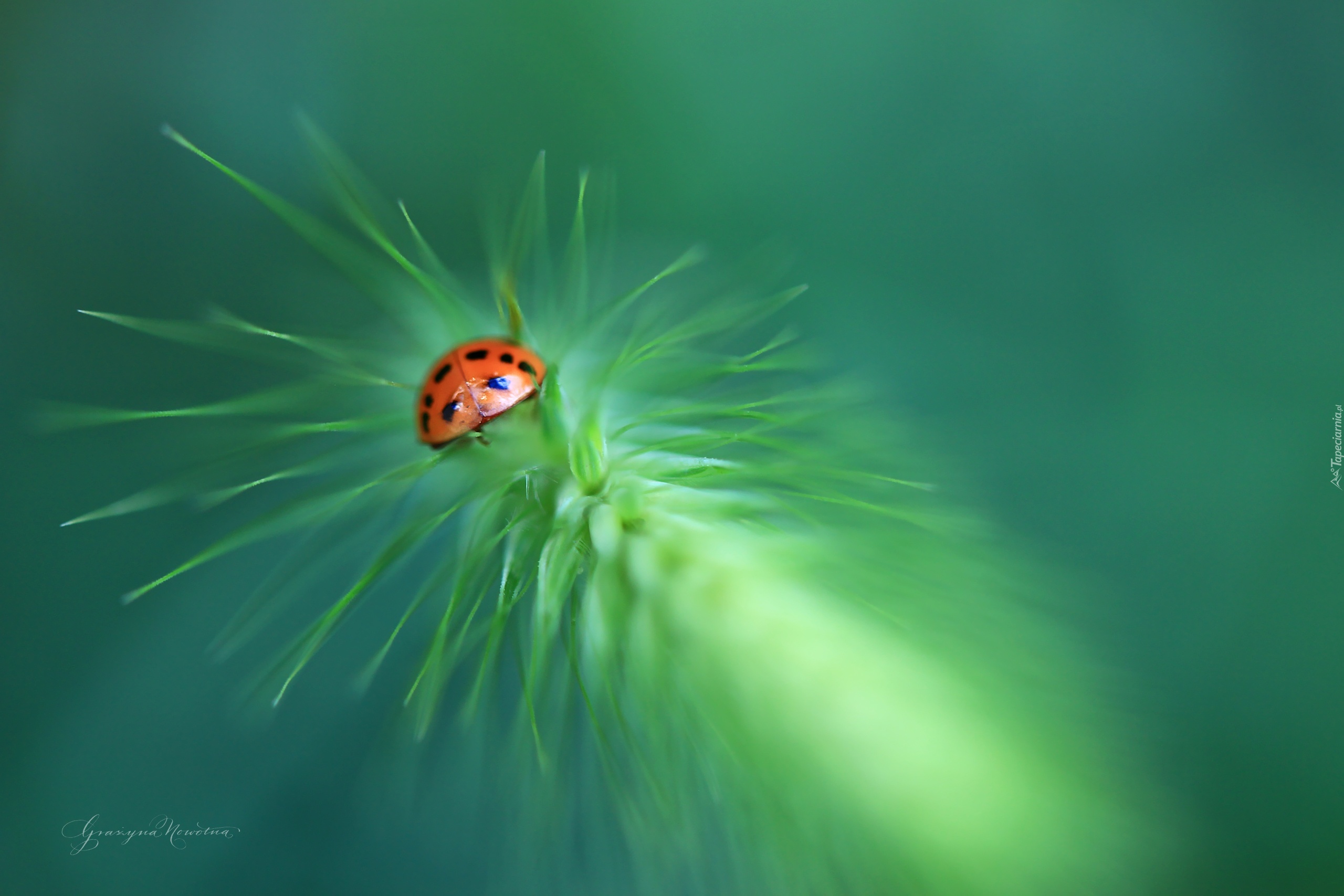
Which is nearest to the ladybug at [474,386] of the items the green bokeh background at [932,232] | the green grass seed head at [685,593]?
the green grass seed head at [685,593]

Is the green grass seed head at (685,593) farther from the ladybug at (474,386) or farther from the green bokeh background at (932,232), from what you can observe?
the green bokeh background at (932,232)

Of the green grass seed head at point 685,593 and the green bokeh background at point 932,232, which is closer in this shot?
the green grass seed head at point 685,593

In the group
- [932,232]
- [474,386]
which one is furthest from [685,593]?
[932,232]

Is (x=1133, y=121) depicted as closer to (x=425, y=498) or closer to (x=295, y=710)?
(x=425, y=498)

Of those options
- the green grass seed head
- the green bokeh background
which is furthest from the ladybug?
the green bokeh background

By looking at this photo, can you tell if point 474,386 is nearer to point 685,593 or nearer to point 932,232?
point 685,593

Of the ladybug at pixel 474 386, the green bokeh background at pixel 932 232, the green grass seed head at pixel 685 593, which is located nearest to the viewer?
the green grass seed head at pixel 685 593
